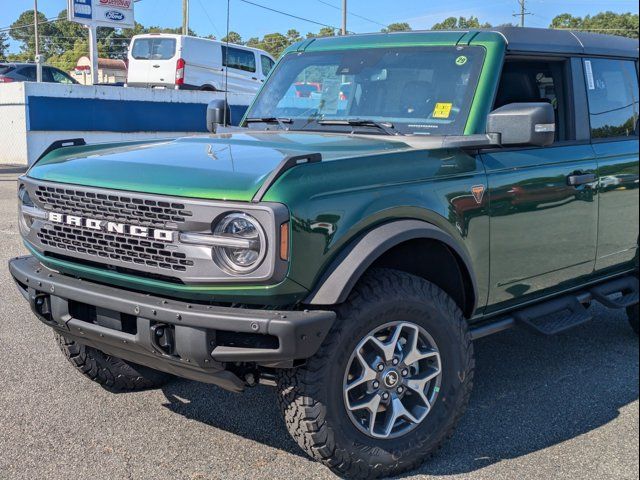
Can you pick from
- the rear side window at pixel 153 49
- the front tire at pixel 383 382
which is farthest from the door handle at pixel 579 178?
the rear side window at pixel 153 49

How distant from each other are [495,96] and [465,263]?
1.01 metres

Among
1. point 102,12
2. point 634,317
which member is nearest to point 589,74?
point 634,317

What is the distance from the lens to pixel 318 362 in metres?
2.97

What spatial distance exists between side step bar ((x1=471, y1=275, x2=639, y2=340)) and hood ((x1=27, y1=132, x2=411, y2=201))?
3.62ft

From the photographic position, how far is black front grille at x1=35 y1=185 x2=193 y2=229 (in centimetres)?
295

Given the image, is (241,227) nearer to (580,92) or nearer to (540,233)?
(540,233)

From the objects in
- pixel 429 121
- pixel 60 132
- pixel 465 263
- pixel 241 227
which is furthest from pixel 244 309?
pixel 60 132

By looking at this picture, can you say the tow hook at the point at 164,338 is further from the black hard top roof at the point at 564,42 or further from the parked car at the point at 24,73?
the parked car at the point at 24,73

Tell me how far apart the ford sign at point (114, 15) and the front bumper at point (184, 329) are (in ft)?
66.9

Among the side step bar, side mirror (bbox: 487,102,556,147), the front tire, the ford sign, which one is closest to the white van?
the ford sign

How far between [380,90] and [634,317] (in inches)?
99.1

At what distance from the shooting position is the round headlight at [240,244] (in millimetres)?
2818

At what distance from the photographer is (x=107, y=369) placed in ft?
13.4

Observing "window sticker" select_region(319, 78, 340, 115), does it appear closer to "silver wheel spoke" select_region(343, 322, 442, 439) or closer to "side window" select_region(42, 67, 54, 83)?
"silver wheel spoke" select_region(343, 322, 442, 439)
